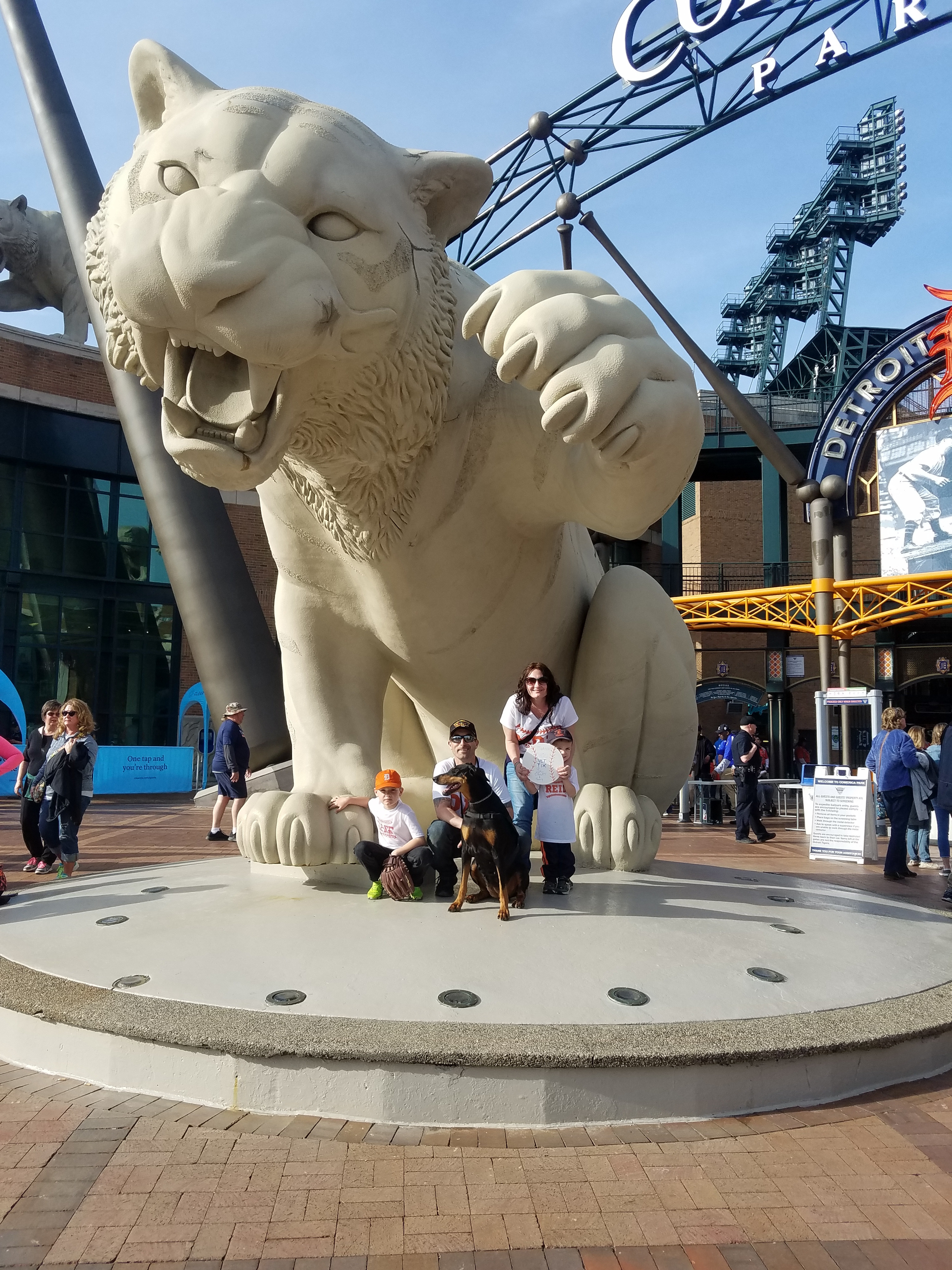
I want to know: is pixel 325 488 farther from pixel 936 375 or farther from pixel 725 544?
pixel 725 544

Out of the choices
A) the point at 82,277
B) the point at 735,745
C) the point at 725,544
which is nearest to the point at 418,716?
the point at 735,745

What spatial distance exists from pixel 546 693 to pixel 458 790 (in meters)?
0.44

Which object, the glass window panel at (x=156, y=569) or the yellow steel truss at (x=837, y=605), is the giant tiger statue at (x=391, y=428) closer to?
the yellow steel truss at (x=837, y=605)

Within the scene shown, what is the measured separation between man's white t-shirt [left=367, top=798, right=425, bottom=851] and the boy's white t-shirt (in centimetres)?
40

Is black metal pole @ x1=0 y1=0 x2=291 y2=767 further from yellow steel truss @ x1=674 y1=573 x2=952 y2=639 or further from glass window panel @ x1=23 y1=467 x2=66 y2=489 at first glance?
glass window panel @ x1=23 y1=467 x2=66 y2=489

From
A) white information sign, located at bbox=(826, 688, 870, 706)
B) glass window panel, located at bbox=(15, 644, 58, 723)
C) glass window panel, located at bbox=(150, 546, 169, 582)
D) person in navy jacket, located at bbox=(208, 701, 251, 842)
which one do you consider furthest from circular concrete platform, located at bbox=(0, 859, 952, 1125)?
glass window panel, located at bbox=(150, 546, 169, 582)

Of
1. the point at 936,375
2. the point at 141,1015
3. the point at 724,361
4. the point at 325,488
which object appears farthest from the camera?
the point at 724,361

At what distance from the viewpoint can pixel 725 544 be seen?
94.8ft

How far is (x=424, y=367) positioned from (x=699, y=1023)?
181 centimetres

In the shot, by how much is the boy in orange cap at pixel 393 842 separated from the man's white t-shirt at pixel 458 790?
13 centimetres

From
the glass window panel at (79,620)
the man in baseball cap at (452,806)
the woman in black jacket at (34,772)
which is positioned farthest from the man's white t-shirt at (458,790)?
the glass window panel at (79,620)

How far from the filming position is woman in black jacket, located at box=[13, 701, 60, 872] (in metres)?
6.13

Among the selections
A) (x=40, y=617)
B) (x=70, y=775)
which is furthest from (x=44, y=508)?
(x=70, y=775)

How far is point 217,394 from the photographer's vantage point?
2.35 meters
